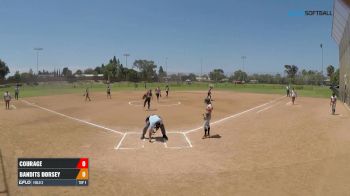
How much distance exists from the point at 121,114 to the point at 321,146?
49.7 ft

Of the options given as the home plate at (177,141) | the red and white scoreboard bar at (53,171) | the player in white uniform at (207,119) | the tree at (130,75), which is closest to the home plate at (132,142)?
the home plate at (177,141)

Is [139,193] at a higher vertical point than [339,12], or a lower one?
lower

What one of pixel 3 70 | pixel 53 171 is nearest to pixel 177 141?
pixel 53 171

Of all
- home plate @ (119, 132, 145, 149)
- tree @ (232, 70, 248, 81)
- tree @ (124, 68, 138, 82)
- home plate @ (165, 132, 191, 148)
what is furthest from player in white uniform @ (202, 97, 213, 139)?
tree @ (232, 70, 248, 81)

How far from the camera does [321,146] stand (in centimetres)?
1410

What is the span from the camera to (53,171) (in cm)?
1023

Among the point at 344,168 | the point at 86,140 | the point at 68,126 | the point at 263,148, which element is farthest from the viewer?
the point at 68,126

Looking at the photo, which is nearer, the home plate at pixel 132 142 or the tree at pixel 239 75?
the home plate at pixel 132 142

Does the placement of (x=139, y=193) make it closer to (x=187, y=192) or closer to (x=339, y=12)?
(x=187, y=192)

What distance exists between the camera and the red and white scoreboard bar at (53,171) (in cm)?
944

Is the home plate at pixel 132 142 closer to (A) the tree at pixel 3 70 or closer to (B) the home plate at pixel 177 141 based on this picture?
(B) the home plate at pixel 177 141

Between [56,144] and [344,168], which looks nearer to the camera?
[344,168]

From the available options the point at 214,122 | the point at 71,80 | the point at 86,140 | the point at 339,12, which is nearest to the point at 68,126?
the point at 86,140

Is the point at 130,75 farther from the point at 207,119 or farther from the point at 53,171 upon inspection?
the point at 53,171
